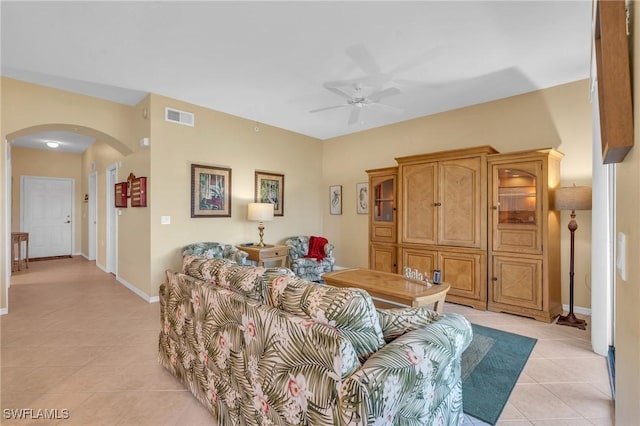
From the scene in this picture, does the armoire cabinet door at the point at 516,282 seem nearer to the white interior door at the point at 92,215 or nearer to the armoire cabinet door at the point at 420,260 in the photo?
the armoire cabinet door at the point at 420,260

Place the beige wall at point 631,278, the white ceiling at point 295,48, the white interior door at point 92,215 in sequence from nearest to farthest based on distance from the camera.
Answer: the beige wall at point 631,278 < the white ceiling at point 295,48 < the white interior door at point 92,215

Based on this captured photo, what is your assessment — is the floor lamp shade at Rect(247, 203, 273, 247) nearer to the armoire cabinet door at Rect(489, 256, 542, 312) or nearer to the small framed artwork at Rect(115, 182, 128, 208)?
the small framed artwork at Rect(115, 182, 128, 208)

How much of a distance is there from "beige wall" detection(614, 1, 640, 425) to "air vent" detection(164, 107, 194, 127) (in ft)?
15.2

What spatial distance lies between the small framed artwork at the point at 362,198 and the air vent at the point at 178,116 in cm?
318

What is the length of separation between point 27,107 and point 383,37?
173 inches

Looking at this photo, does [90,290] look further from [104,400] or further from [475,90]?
[475,90]

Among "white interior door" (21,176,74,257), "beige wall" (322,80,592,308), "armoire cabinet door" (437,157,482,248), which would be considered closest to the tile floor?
"armoire cabinet door" (437,157,482,248)

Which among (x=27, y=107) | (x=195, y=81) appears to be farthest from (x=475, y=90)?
(x=27, y=107)

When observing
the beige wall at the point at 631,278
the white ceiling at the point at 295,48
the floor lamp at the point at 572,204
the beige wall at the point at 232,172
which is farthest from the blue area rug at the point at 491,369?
the beige wall at the point at 232,172

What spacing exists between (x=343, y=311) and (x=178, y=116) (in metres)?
4.16

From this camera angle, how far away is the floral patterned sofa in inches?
44.1

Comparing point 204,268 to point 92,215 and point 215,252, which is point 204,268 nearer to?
point 215,252

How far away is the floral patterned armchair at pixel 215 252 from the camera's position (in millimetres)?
4215

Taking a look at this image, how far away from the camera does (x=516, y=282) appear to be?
11.7 ft
